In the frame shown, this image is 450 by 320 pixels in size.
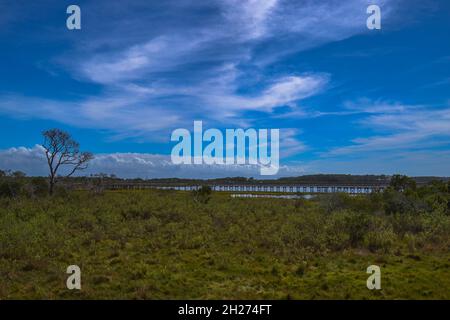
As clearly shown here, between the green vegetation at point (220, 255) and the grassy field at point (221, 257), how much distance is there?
3 cm

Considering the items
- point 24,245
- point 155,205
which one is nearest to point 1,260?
point 24,245

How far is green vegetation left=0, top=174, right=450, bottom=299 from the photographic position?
31.5 feet

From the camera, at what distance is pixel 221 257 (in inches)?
500

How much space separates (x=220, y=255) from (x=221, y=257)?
0.93 feet

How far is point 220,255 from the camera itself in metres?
13.0

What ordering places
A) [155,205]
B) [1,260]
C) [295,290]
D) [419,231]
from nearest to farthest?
[295,290] → [1,260] → [419,231] → [155,205]

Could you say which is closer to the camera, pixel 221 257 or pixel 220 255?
pixel 221 257

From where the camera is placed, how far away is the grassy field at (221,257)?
9562 millimetres

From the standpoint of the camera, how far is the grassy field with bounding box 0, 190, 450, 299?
9562mm

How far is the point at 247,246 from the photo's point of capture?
14.3 m

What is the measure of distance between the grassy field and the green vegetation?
3 centimetres

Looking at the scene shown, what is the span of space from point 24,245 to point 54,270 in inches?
126
